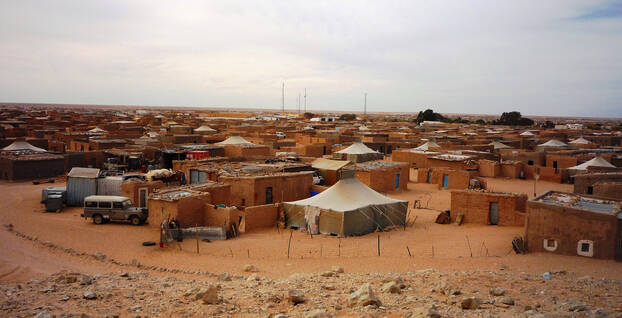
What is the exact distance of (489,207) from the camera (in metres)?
19.9

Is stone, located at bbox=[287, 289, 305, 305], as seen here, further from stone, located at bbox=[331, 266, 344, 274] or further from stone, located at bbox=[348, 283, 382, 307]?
stone, located at bbox=[331, 266, 344, 274]

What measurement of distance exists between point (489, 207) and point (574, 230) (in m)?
5.11

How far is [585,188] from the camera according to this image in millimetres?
26719

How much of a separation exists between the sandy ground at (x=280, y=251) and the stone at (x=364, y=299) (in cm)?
391

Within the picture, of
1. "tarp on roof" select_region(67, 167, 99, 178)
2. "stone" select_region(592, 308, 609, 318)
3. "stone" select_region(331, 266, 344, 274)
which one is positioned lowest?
"stone" select_region(331, 266, 344, 274)

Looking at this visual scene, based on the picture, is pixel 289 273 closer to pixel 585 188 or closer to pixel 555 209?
pixel 555 209

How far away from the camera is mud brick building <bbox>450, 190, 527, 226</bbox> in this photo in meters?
19.4

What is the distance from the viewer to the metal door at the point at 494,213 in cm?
1978

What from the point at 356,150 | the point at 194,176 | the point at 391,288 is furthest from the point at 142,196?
the point at 356,150

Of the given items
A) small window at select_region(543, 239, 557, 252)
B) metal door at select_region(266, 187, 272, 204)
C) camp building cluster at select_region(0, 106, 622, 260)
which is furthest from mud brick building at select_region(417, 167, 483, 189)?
small window at select_region(543, 239, 557, 252)

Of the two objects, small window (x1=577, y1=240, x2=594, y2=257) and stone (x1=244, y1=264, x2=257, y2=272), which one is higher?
small window (x1=577, y1=240, x2=594, y2=257)

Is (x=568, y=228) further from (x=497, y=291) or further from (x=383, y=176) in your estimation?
(x=383, y=176)

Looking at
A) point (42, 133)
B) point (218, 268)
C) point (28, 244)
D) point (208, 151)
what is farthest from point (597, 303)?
point (42, 133)

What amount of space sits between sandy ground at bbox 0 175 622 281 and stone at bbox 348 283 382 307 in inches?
154
